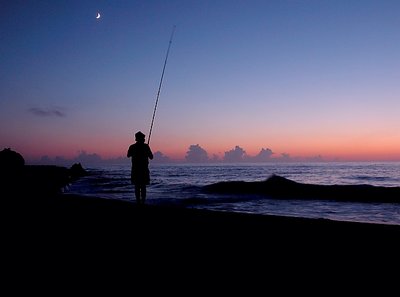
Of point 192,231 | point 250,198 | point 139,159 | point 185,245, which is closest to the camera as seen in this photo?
point 185,245

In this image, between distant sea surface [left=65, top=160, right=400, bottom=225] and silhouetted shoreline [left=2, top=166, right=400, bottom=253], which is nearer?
silhouetted shoreline [left=2, top=166, right=400, bottom=253]

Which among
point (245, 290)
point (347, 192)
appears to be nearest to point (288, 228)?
point (245, 290)

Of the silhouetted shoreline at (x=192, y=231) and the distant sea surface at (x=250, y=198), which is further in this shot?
the distant sea surface at (x=250, y=198)

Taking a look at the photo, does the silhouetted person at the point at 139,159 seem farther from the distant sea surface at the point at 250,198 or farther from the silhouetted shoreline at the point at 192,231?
the distant sea surface at the point at 250,198

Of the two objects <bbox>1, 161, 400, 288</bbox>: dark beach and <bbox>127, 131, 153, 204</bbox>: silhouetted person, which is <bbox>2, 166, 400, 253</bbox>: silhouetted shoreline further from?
<bbox>127, 131, 153, 204</bbox>: silhouetted person

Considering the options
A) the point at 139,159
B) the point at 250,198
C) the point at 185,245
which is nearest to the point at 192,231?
the point at 185,245

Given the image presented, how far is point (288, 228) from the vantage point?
566 cm

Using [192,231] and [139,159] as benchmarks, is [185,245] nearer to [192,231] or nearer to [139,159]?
[192,231]

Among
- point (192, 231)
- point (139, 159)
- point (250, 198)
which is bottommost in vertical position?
point (250, 198)

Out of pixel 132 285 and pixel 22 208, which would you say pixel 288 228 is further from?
pixel 22 208

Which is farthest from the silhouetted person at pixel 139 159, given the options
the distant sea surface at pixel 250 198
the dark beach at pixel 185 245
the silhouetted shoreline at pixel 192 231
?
the distant sea surface at pixel 250 198

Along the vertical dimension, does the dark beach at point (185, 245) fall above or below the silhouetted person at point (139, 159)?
below

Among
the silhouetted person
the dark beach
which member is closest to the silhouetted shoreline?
the dark beach

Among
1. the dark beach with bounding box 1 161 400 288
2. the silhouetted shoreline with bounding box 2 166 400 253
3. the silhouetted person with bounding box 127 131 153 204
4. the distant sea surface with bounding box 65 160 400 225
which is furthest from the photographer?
the distant sea surface with bounding box 65 160 400 225
